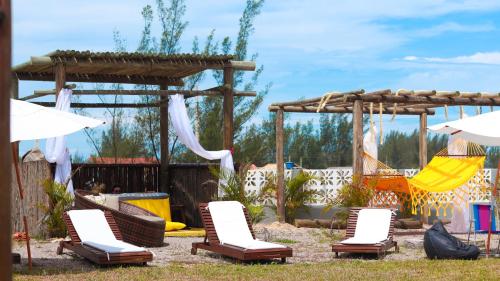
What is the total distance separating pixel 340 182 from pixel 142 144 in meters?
6.28

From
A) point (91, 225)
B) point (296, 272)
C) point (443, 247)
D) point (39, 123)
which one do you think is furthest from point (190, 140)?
point (296, 272)

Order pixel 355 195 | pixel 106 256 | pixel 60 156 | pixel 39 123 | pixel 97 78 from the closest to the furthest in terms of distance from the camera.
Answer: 1. pixel 39 123
2. pixel 106 256
3. pixel 60 156
4. pixel 355 195
5. pixel 97 78

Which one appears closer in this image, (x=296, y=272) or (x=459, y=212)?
(x=296, y=272)

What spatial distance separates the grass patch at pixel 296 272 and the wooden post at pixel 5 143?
5601 mm

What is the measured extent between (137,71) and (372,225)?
227 inches

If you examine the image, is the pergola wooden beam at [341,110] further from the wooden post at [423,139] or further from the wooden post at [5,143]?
Result: the wooden post at [5,143]

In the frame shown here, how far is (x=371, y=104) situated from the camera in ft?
49.4

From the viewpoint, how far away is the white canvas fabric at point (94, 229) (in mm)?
10224

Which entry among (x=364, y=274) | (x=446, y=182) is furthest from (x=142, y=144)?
(x=364, y=274)

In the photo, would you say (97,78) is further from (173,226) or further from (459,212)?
(459,212)

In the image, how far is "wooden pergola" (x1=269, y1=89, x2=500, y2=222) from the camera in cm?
1483

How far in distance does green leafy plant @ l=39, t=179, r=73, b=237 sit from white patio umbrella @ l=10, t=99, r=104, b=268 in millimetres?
3543

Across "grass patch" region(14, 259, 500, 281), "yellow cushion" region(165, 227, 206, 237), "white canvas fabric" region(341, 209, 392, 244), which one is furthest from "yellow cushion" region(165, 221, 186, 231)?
"grass patch" region(14, 259, 500, 281)

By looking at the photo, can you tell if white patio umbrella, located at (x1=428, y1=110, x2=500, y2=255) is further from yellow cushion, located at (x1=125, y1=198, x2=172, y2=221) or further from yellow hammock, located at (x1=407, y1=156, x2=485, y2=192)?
yellow cushion, located at (x1=125, y1=198, x2=172, y2=221)
